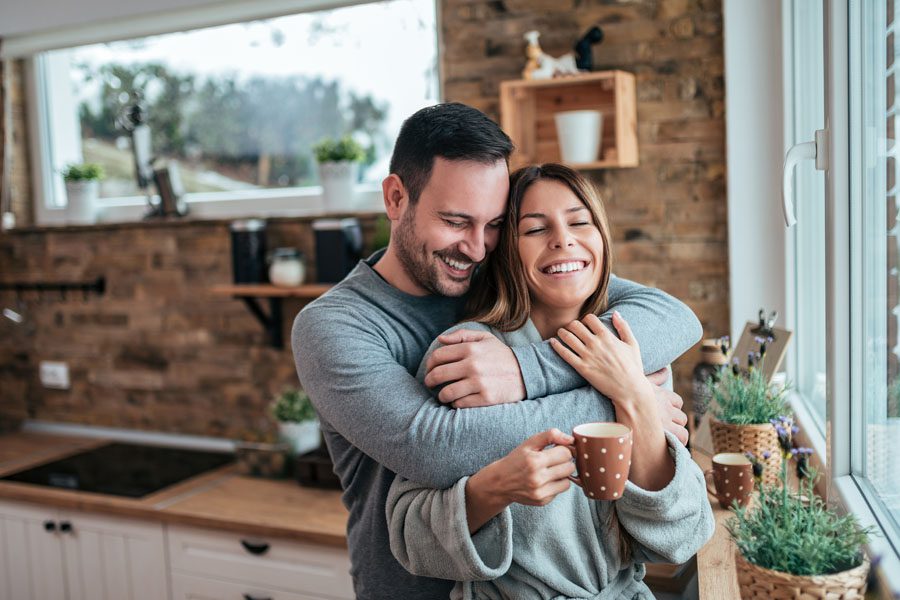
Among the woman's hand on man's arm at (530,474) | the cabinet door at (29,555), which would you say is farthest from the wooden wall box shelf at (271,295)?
the woman's hand on man's arm at (530,474)

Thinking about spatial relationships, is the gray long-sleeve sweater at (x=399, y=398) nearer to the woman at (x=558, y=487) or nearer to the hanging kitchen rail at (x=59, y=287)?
the woman at (x=558, y=487)

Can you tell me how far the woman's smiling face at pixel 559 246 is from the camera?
141 centimetres

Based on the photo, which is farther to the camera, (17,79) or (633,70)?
(17,79)

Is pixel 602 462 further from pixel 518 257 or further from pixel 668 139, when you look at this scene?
pixel 668 139


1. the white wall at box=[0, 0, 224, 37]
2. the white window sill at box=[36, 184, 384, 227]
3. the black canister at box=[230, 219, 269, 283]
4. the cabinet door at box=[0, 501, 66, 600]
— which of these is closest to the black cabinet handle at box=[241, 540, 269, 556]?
the cabinet door at box=[0, 501, 66, 600]

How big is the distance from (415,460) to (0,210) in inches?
116

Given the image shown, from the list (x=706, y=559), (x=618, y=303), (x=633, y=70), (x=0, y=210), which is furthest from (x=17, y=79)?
(x=706, y=559)

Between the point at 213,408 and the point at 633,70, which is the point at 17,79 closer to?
the point at 213,408

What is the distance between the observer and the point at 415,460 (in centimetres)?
131

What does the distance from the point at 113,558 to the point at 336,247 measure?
4.04ft

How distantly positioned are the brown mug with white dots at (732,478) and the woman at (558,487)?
246 millimetres

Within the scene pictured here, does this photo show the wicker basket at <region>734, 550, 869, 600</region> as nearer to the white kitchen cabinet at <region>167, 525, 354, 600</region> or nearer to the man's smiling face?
the man's smiling face

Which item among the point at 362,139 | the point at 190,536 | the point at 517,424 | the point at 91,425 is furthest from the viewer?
the point at 91,425

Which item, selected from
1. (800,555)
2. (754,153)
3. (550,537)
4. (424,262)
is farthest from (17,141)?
(800,555)
